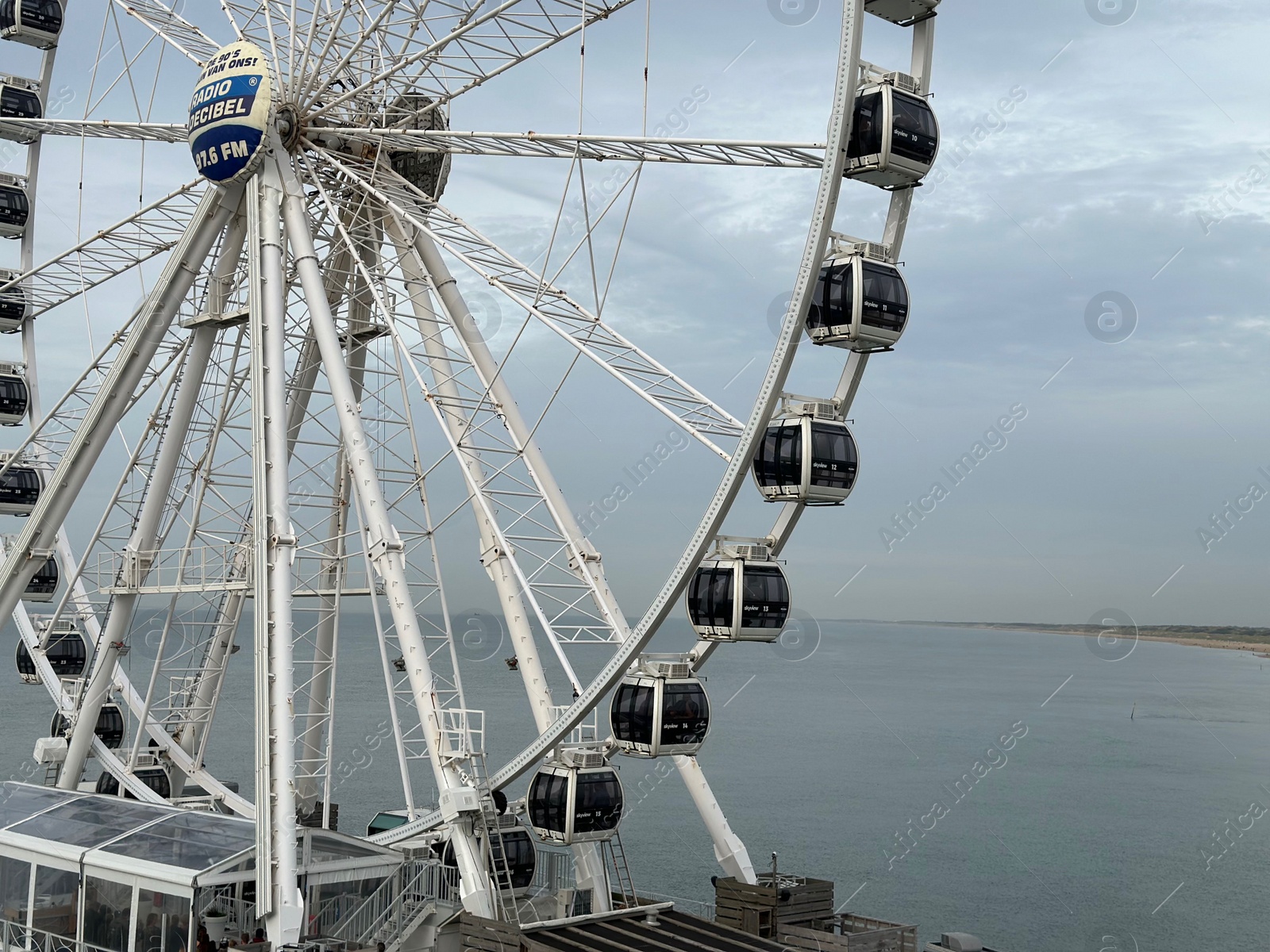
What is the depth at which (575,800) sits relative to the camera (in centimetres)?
2339

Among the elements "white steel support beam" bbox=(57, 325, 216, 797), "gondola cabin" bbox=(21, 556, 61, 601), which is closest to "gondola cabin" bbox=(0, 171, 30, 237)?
"gondola cabin" bbox=(21, 556, 61, 601)

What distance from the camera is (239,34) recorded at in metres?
29.3

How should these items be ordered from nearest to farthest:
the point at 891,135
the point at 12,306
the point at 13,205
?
the point at 891,135
the point at 12,306
the point at 13,205

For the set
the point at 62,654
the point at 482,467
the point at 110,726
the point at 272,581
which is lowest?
the point at 110,726

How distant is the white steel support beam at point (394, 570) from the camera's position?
23656 millimetres

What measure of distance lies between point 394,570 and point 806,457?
7.77m

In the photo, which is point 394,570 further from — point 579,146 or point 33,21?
point 33,21

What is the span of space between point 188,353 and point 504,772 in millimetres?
11996

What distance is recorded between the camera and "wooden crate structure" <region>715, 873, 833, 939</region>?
2712cm

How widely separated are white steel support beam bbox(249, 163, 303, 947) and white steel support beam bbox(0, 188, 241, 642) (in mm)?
2391

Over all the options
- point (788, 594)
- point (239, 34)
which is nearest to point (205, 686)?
point (239, 34)

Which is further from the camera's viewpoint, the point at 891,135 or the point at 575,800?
the point at 575,800

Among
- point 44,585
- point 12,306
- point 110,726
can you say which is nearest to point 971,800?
point 110,726

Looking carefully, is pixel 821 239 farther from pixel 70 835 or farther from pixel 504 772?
pixel 70 835
